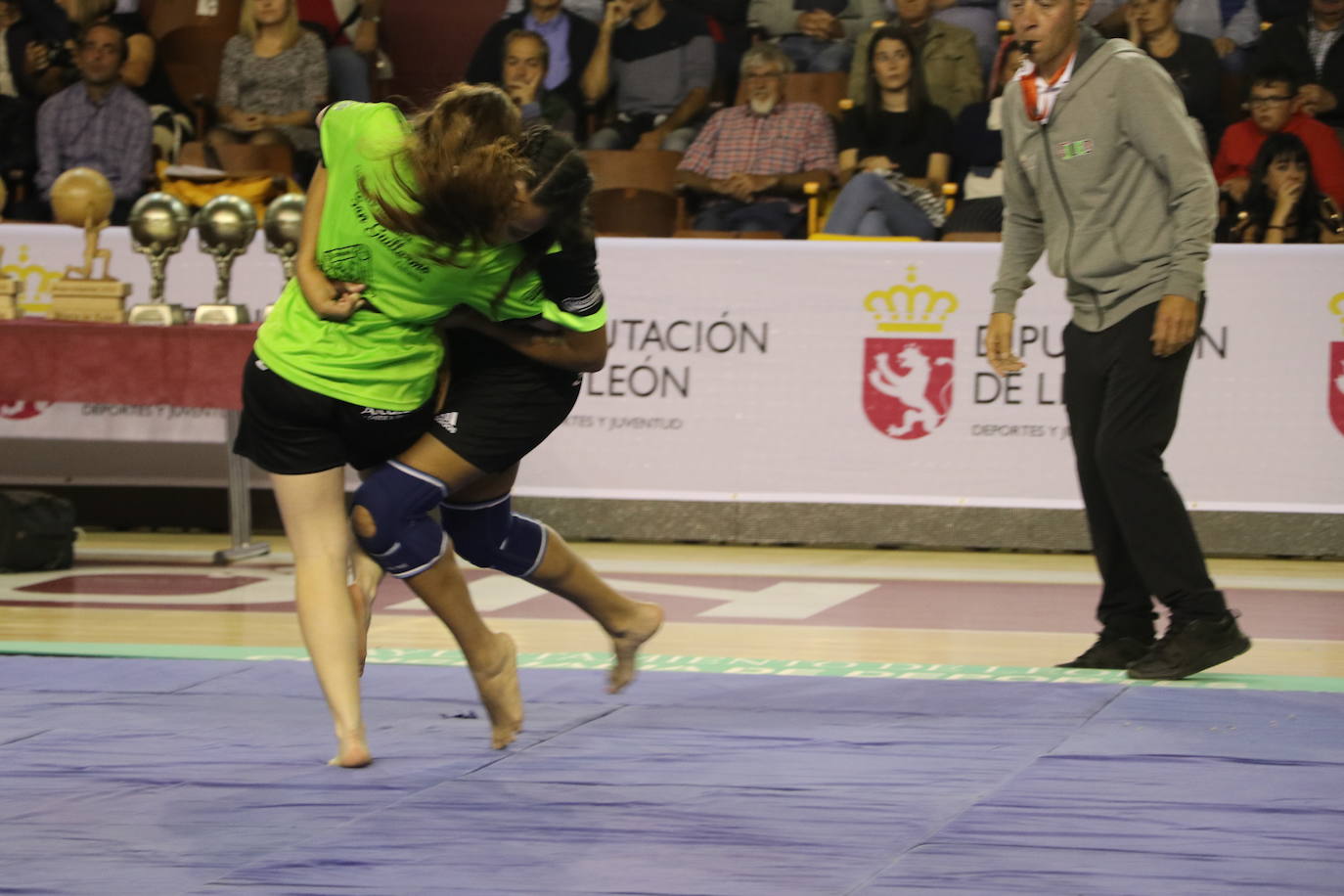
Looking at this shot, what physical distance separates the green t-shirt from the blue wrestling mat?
0.64 m

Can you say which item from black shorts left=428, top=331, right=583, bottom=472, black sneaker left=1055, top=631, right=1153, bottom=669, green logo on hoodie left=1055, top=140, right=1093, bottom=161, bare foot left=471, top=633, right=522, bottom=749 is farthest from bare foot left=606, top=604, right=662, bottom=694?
green logo on hoodie left=1055, top=140, right=1093, bottom=161

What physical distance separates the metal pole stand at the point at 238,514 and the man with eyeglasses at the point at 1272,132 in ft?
12.7

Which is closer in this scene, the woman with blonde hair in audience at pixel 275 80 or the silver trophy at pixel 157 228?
the silver trophy at pixel 157 228

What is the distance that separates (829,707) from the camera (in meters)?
3.60

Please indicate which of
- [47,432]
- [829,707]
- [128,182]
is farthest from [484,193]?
[128,182]

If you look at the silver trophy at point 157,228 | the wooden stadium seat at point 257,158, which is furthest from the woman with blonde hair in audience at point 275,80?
the silver trophy at point 157,228

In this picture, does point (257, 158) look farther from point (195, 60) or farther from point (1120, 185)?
point (1120, 185)

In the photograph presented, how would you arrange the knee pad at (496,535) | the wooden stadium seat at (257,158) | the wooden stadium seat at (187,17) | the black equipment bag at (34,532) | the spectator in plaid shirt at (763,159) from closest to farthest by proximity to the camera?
the knee pad at (496,535) < the black equipment bag at (34,532) < the spectator in plaid shirt at (763,159) < the wooden stadium seat at (257,158) < the wooden stadium seat at (187,17)

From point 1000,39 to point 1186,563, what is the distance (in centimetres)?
478

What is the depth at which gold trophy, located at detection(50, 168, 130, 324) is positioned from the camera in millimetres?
5887

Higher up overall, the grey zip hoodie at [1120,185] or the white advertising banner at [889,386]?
the grey zip hoodie at [1120,185]

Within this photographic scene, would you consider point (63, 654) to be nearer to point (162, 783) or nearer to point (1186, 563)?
point (162, 783)

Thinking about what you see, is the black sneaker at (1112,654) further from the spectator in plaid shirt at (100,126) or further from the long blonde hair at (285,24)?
the long blonde hair at (285,24)

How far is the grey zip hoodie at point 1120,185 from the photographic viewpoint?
378cm
